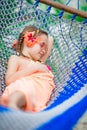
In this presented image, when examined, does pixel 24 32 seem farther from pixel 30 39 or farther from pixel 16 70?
pixel 16 70

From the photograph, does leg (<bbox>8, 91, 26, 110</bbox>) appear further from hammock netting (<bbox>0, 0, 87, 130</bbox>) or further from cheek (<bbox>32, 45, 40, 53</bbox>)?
cheek (<bbox>32, 45, 40, 53</bbox>)

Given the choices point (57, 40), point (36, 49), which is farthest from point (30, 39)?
point (57, 40)

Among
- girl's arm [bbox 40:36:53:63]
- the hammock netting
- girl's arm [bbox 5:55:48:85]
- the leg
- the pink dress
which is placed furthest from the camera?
girl's arm [bbox 40:36:53:63]

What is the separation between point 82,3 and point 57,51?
0.28 meters

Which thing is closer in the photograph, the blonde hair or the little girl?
the little girl

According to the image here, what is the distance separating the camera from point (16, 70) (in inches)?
77.4

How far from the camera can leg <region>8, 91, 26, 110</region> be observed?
1.50 m

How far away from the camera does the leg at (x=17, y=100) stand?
1501 millimetres

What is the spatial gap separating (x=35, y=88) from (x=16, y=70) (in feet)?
0.55

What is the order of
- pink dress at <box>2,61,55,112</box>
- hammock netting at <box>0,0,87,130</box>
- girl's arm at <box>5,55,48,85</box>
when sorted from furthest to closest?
hammock netting at <box>0,0,87,130</box>, girl's arm at <box>5,55,48,85</box>, pink dress at <box>2,61,55,112</box>

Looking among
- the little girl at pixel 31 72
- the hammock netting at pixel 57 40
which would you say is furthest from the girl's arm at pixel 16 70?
the hammock netting at pixel 57 40

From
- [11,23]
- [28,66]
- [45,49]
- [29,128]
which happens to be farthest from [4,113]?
[11,23]

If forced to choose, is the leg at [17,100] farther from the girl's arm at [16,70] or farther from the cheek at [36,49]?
the cheek at [36,49]

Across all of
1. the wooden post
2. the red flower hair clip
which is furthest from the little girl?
the wooden post
